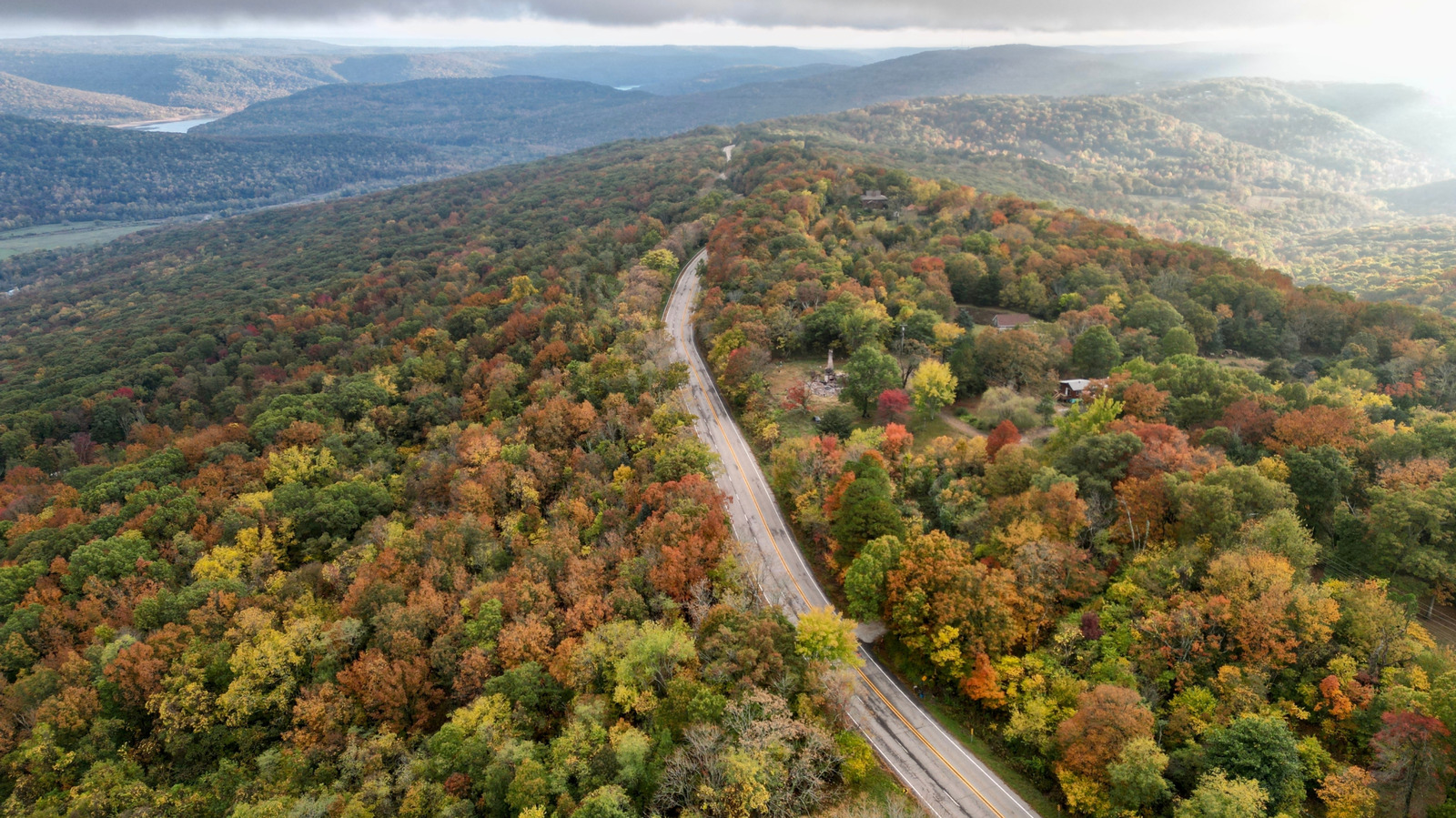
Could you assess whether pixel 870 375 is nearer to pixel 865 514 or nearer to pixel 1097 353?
pixel 865 514

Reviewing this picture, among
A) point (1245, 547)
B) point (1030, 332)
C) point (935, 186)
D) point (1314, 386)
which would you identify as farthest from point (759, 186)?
point (1245, 547)

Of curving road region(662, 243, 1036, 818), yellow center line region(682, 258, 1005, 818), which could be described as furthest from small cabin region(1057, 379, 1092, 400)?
yellow center line region(682, 258, 1005, 818)

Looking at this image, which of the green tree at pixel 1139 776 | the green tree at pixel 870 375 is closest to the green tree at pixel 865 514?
the green tree at pixel 1139 776

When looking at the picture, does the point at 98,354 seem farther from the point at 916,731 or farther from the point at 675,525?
the point at 916,731

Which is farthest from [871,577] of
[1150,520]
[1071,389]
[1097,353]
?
[1097,353]

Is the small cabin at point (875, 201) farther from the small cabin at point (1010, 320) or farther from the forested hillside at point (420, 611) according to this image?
the forested hillside at point (420, 611)
